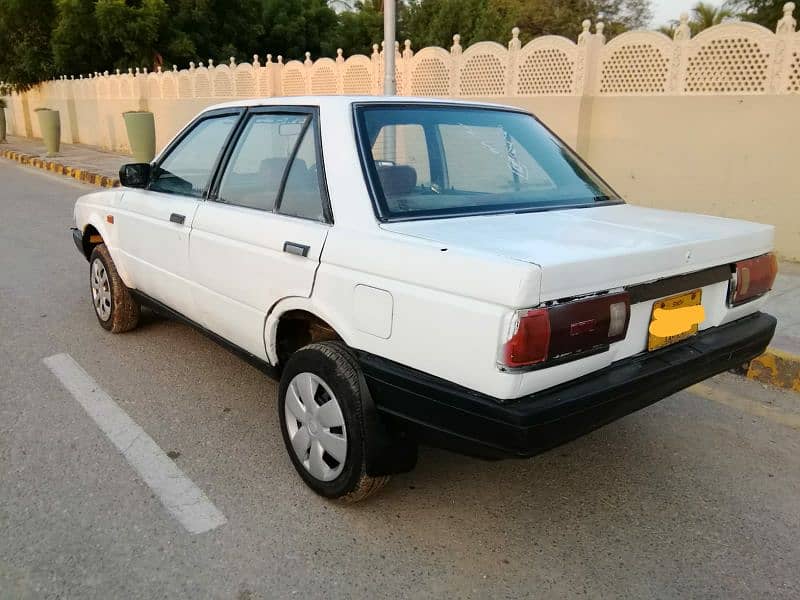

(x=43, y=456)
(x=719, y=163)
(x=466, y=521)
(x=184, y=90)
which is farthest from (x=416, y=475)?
(x=184, y=90)

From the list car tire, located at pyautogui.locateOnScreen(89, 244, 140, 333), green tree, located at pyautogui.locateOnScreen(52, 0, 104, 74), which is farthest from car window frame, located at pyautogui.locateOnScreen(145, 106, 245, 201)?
green tree, located at pyautogui.locateOnScreen(52, 0, 104, 74)

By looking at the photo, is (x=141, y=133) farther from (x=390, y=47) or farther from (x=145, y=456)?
(x=145, y=456)

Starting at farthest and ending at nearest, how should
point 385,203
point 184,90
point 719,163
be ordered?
point 184,90, point 719,163, point 385,203

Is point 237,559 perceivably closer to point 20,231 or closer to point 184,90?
point 20,231

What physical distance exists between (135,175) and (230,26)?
25854mm

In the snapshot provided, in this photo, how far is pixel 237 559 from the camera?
8.36ft

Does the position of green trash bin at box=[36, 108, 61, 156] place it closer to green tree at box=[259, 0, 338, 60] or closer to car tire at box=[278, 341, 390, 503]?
green tree at box=[259, 0, 338, 60]

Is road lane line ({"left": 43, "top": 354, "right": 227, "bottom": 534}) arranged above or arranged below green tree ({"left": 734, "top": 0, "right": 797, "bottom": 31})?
below

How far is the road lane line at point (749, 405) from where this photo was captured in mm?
3887

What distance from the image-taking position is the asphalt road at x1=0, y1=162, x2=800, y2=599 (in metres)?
2.46

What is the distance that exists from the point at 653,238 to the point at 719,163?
568cm

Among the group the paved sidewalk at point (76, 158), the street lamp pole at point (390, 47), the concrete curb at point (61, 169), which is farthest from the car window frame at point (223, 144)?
the paved sidewalk at point (76, 158)

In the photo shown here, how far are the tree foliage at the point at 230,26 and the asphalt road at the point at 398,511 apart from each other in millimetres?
21658

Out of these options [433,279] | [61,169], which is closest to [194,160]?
[433,279]
